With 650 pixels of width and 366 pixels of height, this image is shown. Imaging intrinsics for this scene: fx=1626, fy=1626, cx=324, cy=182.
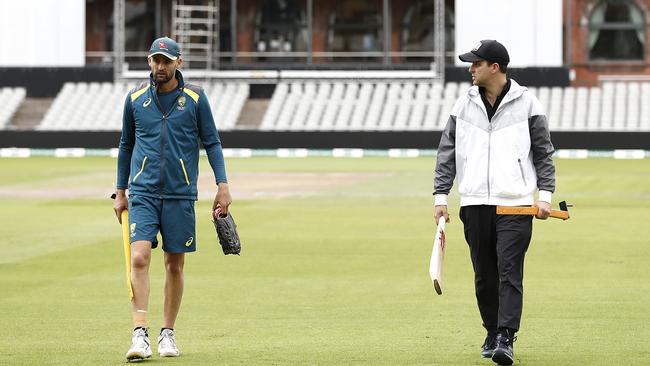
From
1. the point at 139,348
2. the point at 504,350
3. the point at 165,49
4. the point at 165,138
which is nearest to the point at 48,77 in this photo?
the point at 165,138

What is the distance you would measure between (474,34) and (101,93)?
12584 mm

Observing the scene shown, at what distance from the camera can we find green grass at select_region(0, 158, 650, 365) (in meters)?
10.5

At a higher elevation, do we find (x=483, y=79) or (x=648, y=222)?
(x=483, y=79)

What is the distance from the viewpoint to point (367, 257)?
57.5 feet

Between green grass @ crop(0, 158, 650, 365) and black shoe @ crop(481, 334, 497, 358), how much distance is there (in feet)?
0.28

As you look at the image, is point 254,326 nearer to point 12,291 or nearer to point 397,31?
point 12,291

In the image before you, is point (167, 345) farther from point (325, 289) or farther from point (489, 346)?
point (325, 289)

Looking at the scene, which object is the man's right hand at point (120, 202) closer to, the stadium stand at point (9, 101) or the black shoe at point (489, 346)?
the black shoe at point (489, 346)

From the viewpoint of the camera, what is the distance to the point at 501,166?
9.73 metres

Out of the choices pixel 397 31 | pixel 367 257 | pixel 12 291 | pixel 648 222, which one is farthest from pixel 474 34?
pixel 12 291

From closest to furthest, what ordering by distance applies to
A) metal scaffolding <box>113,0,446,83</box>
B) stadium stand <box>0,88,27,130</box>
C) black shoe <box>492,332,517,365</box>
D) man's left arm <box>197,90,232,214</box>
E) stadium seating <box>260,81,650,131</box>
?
1. black shoe <box>492,332,517,365</box>
2. man's left arm <box>197,90,232,214</box>
3. stadium seating <box>260,81,650,131</box>
4. stadium stand <box>0,88,27,130</box>
5. metal scaffolding <box>113,0,446,83</box>

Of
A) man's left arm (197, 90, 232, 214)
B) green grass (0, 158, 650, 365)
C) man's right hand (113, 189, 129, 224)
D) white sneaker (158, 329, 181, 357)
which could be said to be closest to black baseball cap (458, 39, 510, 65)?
man's left arm (197, 90, 232, 214)

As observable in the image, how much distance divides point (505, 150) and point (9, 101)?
45930 mm

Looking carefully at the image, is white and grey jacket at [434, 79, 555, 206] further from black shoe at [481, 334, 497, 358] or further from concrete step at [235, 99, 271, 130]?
concrete step at [235, 99, 271, 130]
